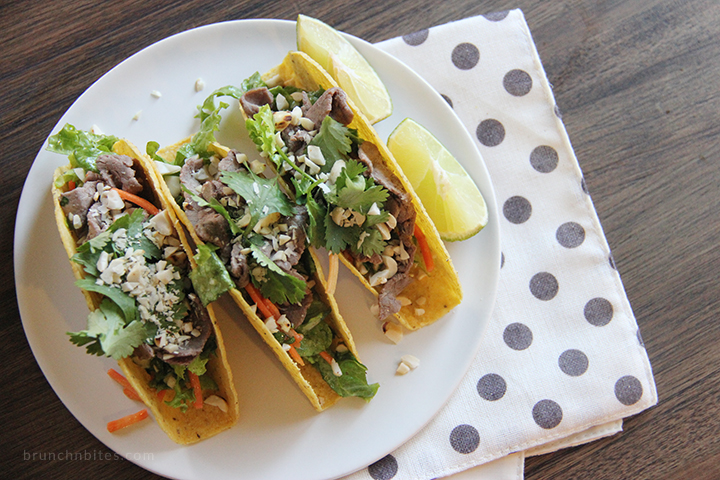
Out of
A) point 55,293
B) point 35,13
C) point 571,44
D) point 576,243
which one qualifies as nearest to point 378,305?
point 576,243

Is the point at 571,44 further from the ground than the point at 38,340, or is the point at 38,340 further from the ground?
the point at 571,44

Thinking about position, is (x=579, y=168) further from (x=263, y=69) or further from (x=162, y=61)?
(x=162, y=61)

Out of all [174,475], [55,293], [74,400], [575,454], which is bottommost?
[575,454]

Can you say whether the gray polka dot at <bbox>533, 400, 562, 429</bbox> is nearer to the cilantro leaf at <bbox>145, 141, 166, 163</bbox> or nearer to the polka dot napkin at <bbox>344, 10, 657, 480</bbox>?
the polka dot napkin at <bbox>344, 10, 657, 480</bbox>

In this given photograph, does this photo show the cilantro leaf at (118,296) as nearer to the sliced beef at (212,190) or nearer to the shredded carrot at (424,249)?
the sliced beef at (212,190)

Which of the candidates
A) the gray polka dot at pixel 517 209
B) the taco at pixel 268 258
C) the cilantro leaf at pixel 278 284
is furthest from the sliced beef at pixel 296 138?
the gray polka dot at pixel 517 209

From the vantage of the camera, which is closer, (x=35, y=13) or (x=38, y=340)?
(x=38, y=340)
